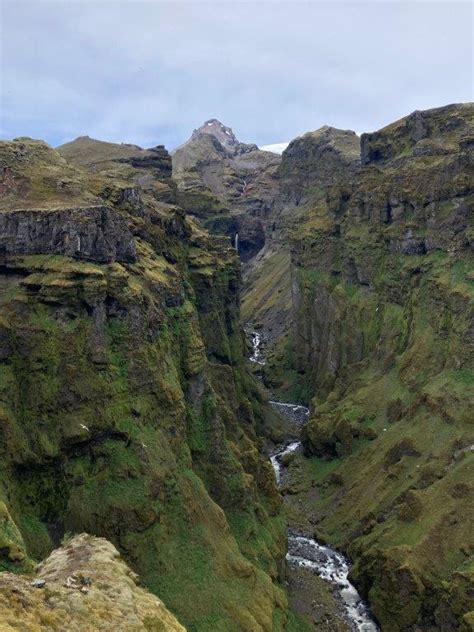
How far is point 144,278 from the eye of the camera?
73.6 meters

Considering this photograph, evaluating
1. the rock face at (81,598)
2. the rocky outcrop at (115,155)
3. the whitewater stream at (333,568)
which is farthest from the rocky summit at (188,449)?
the rocky outcrop at (115,155)

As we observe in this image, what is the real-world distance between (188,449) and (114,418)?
39.8 feet

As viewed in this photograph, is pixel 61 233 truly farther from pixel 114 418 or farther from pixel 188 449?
pixel 188 449

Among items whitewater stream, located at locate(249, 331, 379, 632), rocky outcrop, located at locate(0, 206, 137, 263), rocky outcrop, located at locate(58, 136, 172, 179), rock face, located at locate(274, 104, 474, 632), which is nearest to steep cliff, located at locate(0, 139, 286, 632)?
rocky outcrop, located at locate(0, 206, 137, 263)

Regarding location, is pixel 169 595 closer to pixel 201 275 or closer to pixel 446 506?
pixel 446 506

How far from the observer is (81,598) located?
30.0 metres

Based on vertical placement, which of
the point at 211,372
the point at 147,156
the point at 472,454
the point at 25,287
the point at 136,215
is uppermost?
the point at 147,156

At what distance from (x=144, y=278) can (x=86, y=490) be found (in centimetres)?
2655

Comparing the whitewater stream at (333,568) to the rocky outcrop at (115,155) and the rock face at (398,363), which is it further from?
the rocky outcrop at (115,155)

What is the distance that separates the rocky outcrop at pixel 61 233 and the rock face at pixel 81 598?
33.9 meters

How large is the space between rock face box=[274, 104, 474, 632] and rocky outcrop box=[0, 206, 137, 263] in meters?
52.0

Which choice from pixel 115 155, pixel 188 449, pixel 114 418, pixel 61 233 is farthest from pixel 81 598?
pixel 115 155

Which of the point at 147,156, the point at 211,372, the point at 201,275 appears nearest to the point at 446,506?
Answer: the point at 211,372

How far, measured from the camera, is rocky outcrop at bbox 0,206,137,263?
62.8 metres
